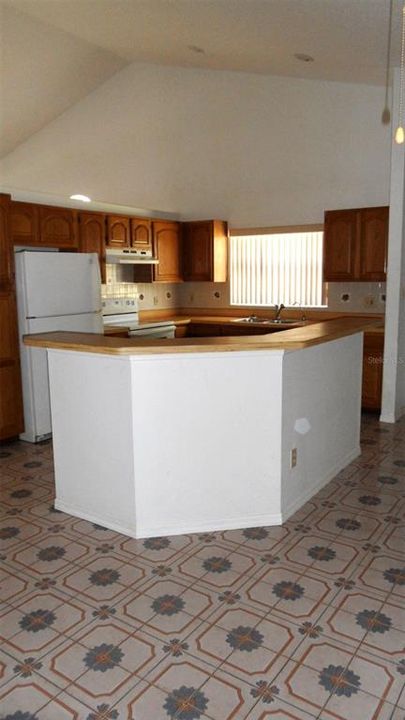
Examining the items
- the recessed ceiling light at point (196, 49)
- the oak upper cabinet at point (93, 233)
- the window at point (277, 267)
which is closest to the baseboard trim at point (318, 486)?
the window at point (277, 267)

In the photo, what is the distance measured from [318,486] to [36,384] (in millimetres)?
2524

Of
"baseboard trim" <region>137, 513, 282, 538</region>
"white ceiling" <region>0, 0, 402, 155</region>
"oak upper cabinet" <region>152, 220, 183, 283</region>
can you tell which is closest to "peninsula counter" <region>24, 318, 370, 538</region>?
"baseboard trim" <region>137, 513, 282, 538</region>

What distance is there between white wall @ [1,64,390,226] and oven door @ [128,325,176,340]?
1.60 m

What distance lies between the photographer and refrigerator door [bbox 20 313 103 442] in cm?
457

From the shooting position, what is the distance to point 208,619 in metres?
2.28

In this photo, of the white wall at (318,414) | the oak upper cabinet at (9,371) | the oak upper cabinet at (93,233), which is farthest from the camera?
the oak upper cabinet at (93,233)

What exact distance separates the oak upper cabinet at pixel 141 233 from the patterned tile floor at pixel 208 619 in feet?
11.5

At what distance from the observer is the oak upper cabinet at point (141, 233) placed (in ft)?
19.8

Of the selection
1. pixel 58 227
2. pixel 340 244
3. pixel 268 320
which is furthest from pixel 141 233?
pixel 340 244

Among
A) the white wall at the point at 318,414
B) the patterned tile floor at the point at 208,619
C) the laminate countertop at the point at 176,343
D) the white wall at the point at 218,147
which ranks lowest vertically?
the patterned tile floor at the point at 208,619

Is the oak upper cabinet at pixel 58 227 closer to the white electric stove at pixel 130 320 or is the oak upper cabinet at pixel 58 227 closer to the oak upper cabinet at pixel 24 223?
the oak upper cabinet at pixel 24 223

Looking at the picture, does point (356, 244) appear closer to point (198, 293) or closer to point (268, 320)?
point (268, 320)

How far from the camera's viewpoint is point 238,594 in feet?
8.04

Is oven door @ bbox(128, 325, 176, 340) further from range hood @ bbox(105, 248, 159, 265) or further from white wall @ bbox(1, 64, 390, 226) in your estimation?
white wall @ bbox(1, 64, 390, 226)
